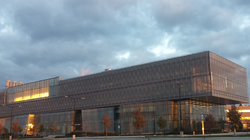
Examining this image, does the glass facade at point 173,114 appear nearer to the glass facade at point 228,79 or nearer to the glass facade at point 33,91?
the glass facade at point 228,79

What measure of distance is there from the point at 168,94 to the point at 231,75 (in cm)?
1816

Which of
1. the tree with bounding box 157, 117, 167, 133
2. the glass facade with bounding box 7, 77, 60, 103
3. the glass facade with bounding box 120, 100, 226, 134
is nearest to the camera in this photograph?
the tree with bounding box 157, 117, 167, 133

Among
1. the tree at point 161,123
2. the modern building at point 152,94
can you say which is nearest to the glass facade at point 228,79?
the modern building at point 152,94

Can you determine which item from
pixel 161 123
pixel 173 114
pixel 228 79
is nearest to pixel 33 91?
pixel 173 114

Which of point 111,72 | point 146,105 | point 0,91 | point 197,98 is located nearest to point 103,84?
point 111,72

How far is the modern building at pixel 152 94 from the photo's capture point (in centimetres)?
6750

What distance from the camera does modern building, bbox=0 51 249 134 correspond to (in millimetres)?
67500

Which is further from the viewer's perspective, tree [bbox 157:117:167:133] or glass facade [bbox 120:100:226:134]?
glass facade [bbox 120:100:226:134]

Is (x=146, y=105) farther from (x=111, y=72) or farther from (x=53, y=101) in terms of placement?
(x=53, y=101)

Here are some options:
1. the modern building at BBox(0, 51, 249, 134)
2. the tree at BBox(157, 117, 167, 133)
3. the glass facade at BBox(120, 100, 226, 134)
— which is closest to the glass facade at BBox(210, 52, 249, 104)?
the modern building at BBox(0, 51, 249, 134)

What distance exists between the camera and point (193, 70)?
67688 millimetres

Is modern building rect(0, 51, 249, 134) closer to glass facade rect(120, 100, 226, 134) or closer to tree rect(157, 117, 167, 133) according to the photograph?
glass facade rect(120, 100, 226, 134)

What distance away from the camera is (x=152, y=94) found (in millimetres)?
74938

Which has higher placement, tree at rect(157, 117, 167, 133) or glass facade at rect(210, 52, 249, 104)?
glass facade at rect(210, 52, 249, 104)
